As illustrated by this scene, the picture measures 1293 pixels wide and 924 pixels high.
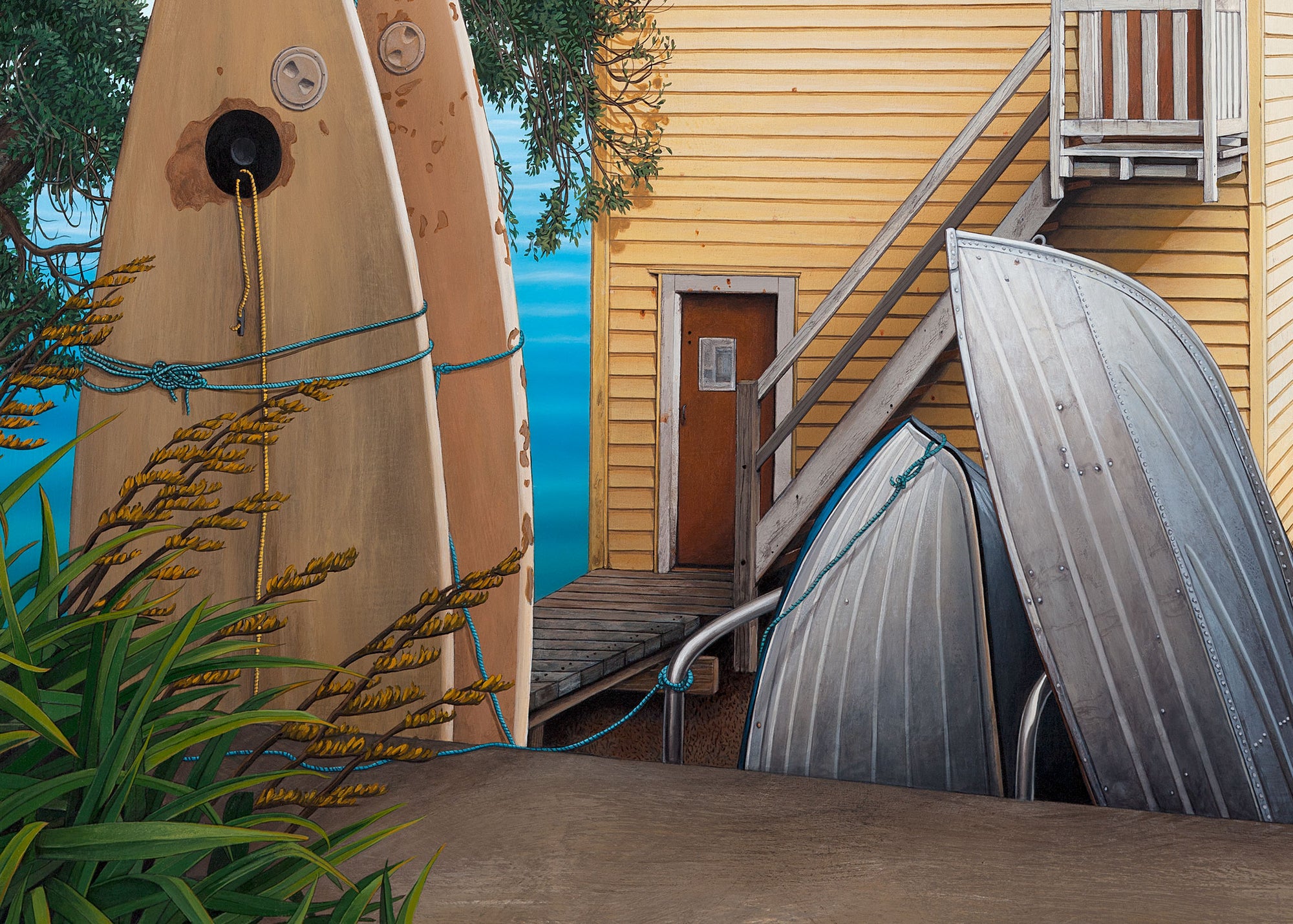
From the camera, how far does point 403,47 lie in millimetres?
2211

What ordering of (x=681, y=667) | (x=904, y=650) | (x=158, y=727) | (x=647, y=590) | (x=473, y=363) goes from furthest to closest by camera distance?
(x=647, y=590), (x=904, y=650), (x=681, y=667), (x=473, y=363), (x=158, y=727)

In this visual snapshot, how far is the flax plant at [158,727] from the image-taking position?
50 cm

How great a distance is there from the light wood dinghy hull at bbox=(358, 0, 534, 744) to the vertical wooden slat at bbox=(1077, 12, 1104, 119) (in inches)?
160

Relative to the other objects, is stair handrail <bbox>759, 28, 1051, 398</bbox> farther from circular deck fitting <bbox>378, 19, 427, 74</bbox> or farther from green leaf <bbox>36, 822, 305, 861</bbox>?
green leaf <bbox>36, 822, 305, 861</bbox>

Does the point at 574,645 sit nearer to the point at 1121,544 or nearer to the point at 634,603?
the point at 634,603

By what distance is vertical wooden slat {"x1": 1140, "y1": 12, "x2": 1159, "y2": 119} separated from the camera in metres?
5.06

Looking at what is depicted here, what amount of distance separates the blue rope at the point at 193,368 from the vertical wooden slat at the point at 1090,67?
4.61 meters

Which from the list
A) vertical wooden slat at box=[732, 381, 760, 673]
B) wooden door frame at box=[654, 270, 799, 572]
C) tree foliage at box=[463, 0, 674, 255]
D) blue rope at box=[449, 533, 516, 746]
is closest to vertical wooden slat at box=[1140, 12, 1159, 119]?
wooden door frame at box=[654, 270, 799, 572]

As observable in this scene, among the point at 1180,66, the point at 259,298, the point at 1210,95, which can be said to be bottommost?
the point at 259,298

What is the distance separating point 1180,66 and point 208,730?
19.0 ft

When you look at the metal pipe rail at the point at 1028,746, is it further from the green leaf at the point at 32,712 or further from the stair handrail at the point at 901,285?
the stair handrail at the point at 901,285

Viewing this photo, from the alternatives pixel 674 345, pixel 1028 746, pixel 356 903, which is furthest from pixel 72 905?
pixel 674 345

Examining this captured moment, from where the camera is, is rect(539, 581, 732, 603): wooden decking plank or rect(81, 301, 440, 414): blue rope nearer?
rect(81, 301, 440, 414): blue rope

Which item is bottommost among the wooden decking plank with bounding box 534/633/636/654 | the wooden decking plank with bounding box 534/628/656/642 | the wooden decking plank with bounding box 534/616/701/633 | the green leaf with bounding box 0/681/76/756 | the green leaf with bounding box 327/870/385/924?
the wooden decking plank with bounding box 534/633/636/654
